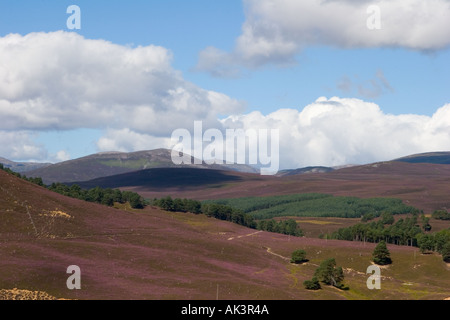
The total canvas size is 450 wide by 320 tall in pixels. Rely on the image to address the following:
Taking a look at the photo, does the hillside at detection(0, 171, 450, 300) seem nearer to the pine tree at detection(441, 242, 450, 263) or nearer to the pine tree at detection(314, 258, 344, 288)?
the pine tree at detection(441, 242, 450, 263)

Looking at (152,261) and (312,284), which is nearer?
(312,284)

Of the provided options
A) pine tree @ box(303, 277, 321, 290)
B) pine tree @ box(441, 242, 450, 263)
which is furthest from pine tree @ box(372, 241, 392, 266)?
pine tree @ box(303, 277, 321, 290)

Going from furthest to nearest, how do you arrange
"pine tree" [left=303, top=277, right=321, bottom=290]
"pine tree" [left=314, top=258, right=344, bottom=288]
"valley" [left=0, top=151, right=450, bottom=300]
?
"pine tree" [left=314, top=258, right=344, bottom=288] → "pine tree" [left=303, top=277, right=321, bottom=290] → "valley" [left=0, top=151, right=450, bottom=300]

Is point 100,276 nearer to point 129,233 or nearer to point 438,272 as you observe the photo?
point 129,233

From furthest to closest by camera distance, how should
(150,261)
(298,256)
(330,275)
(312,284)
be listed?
(298,256), (330,275), (150,261), (312,284)

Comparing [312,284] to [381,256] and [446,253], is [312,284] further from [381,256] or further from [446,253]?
[446,253]

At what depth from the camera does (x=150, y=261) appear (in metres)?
112

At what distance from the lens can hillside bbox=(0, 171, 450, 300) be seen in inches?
3590

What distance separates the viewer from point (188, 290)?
94.2m

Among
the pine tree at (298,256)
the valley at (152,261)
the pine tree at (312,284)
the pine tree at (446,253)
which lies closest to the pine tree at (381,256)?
the valley at (152,261)

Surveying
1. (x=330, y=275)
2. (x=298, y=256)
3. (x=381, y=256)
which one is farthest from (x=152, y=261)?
Answer: (x=381, y=256)

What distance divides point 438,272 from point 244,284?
49722 millimetres
